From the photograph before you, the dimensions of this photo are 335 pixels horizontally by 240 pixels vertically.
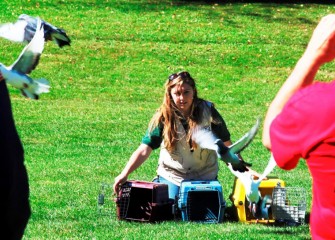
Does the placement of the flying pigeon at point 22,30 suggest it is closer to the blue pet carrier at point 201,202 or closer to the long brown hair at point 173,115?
the long brown hair at point 173,115

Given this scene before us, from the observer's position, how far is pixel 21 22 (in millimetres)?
4367

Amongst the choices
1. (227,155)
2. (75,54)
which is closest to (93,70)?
(75,54)

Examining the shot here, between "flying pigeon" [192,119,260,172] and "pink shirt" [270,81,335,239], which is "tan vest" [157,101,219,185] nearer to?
"flying pigeon" [192,119,260,172]

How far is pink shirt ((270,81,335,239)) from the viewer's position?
2301 millimetres

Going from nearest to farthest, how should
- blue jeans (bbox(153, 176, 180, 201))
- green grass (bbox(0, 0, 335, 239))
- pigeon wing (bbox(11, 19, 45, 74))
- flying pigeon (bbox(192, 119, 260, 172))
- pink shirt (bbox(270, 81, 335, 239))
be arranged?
pink shirt (bbox(270, 81, 335, 239)) < pigeon wing (bbox(11, 19, 45, 74)) < flying pigeon (bbox(192, 119, 260, 172)) < green grass (bbox(0, 0, 335, 239)) < blue jeans (bbox(153, 176, 180, 201))

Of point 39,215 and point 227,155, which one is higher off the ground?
point 227,155

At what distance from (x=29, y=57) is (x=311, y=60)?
1676mm

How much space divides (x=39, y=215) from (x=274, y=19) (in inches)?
622

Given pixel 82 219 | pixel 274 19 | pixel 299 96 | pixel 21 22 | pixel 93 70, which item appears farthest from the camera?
pixel 274 19

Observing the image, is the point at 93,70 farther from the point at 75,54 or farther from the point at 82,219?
the point at 82,219

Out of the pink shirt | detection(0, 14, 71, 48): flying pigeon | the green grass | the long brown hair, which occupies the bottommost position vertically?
the green grass

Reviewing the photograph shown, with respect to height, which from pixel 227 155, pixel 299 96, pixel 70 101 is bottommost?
pixel 70 101

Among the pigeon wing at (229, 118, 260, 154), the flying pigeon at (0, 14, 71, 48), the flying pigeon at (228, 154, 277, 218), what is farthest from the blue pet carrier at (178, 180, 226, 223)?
the flying pigeon at (0, 14, 71, 48)

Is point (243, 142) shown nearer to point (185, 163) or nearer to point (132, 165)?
point (132, 165)
